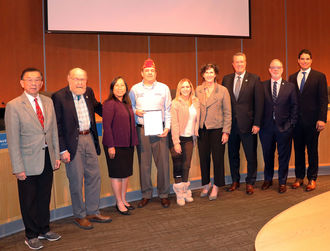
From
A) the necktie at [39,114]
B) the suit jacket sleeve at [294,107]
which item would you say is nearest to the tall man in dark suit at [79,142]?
the necktie at [39,114]

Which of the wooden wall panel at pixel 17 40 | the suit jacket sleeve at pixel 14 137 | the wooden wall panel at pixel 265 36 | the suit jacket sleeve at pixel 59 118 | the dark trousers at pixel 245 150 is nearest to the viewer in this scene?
the suit jacket sleeve at pixel 14 137

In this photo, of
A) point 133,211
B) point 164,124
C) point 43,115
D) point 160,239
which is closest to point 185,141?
point 164,124

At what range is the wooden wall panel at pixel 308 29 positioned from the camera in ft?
25.4

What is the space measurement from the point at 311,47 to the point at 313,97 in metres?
3.97

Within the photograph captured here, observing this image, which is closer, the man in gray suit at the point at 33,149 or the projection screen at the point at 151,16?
the man in gray suit at the point at 33,149

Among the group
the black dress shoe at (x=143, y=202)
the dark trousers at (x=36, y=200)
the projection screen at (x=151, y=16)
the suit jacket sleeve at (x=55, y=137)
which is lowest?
the black dress shoe at (x=143, y=202)

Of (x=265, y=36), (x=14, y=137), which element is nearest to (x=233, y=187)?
(x=14, y=137)

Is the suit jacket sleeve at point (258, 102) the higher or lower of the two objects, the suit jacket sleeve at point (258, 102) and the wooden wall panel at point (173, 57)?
the lower

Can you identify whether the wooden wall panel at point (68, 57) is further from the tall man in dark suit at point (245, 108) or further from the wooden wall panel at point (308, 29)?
the wooden wall panel at point (308, 29)

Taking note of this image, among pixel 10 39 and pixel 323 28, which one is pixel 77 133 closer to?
pixel 10 39

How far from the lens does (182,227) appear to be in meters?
3.44

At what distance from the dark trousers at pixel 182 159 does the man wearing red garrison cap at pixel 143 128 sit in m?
0.10

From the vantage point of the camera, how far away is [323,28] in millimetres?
7953

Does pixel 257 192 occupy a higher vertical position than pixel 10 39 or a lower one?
lower
